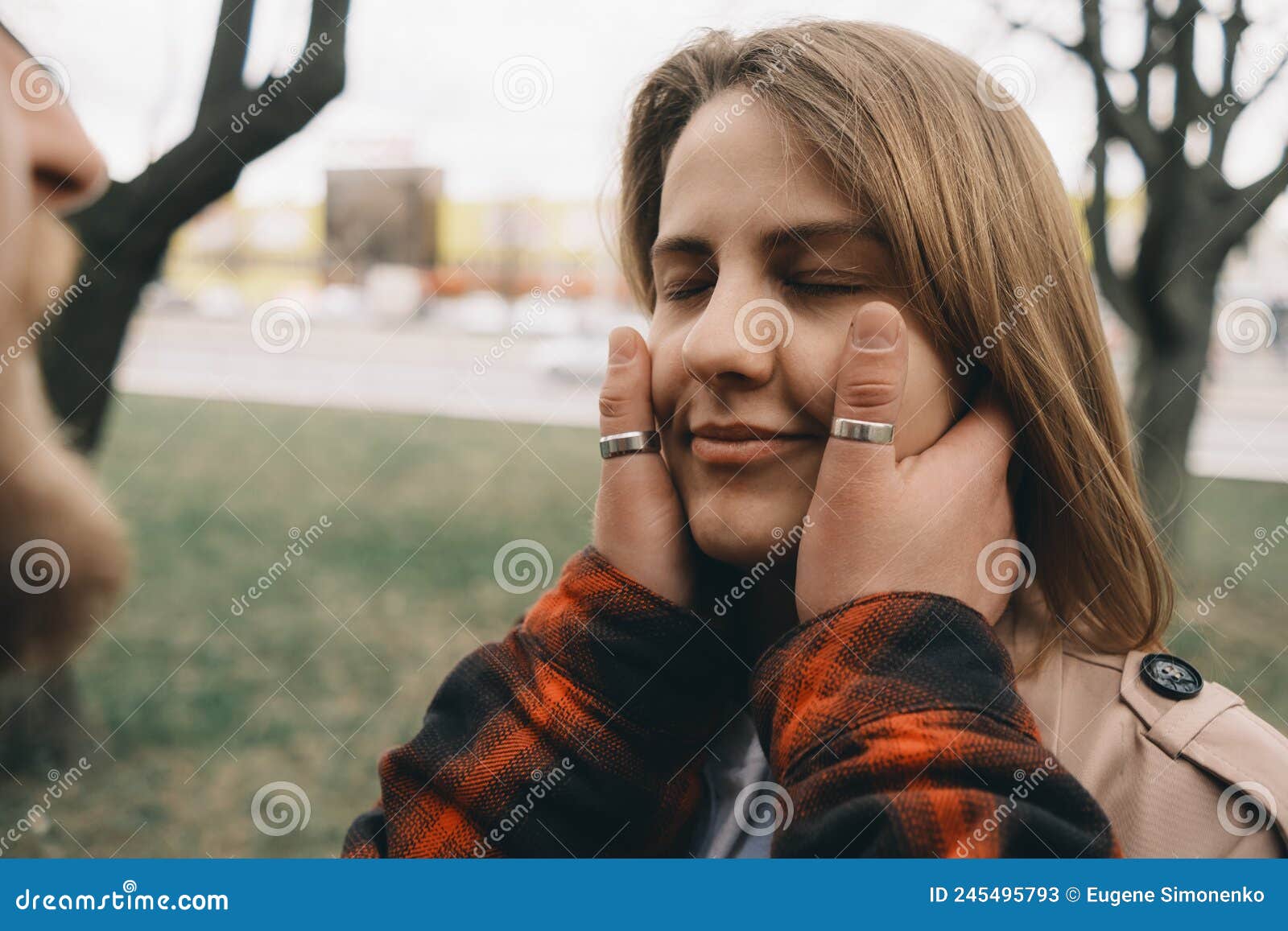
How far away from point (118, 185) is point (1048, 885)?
3.91 m

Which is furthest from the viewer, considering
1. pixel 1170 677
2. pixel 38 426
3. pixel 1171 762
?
pixel 38 426

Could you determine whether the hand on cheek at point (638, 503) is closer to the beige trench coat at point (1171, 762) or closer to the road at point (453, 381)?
the beige trench coat at point (1171, 762)

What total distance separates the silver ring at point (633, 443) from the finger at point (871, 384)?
0.38 metres

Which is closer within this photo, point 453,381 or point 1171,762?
point 1171,762

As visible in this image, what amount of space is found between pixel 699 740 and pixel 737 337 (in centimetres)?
70

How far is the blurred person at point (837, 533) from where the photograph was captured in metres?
1.41

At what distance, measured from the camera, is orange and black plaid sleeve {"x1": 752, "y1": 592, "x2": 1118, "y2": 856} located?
1.19 metres

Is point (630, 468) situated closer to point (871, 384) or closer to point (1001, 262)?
point (871, 384)

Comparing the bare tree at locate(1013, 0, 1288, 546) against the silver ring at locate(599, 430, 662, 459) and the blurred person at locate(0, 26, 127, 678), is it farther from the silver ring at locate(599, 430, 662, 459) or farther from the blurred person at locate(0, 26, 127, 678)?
the blurred person at locate(0, 26, 127, 678)

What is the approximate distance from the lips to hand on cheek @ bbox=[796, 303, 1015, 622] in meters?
0.08

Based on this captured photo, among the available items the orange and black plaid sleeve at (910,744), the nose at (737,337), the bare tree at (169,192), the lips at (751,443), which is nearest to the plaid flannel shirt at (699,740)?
the orange and black plaid sleeve at (910,744)

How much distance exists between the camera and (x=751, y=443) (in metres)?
1.55

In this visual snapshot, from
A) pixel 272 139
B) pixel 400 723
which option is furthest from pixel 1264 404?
pixel 272 139

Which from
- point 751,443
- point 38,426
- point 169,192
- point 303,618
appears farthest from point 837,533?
point 303,618
